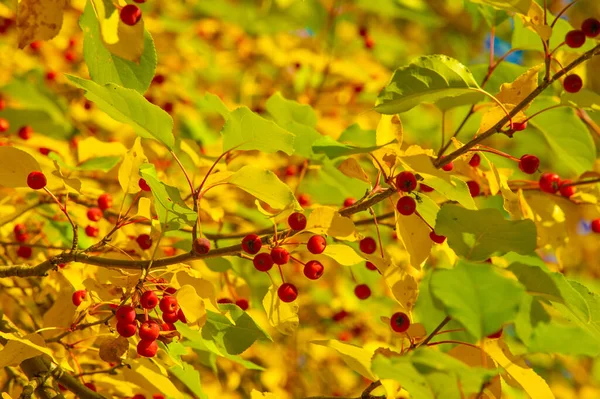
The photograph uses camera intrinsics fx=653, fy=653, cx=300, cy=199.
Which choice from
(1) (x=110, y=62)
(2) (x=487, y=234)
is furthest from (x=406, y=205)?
(1) (x=110, y=62)

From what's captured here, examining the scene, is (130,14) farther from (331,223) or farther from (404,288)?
(404,288)

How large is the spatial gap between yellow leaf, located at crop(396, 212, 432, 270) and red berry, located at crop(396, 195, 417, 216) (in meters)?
0.09

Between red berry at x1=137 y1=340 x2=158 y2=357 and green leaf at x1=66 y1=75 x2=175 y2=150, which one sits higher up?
green leaf at x1=66 y1=75 x2=175 y2=150

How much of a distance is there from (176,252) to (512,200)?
89cm

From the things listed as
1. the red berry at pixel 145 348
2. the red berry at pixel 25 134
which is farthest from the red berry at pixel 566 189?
the red berry at pixel 25 134

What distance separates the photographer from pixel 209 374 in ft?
8.69

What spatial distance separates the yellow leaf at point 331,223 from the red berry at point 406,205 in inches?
3.6

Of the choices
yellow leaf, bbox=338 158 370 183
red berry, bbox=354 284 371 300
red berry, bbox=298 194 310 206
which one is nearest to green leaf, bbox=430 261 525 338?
yellow leaf, bbox=338 158 370 183

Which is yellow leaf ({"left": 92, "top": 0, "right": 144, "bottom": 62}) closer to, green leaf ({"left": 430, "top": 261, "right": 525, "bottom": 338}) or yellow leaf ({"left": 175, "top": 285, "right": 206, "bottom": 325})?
yellow leaf ({"left": 175, "top": 285, "right": 206, "bottom": 325})

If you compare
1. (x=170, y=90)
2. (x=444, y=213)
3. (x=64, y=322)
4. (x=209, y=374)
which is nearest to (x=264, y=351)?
(x=209, y=374)

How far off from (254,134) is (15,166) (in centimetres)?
48

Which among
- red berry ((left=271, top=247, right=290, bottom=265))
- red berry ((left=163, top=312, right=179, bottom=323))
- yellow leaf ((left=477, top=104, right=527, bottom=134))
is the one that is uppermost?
yellow leaf ((left=477, top=104, right=527, bottom=134))

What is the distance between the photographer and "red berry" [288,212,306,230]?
119 centimetres

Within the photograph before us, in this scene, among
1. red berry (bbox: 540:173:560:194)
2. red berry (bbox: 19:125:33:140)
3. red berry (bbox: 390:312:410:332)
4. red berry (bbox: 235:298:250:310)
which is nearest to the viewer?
red berry (bbox: 390:312:410:332)
